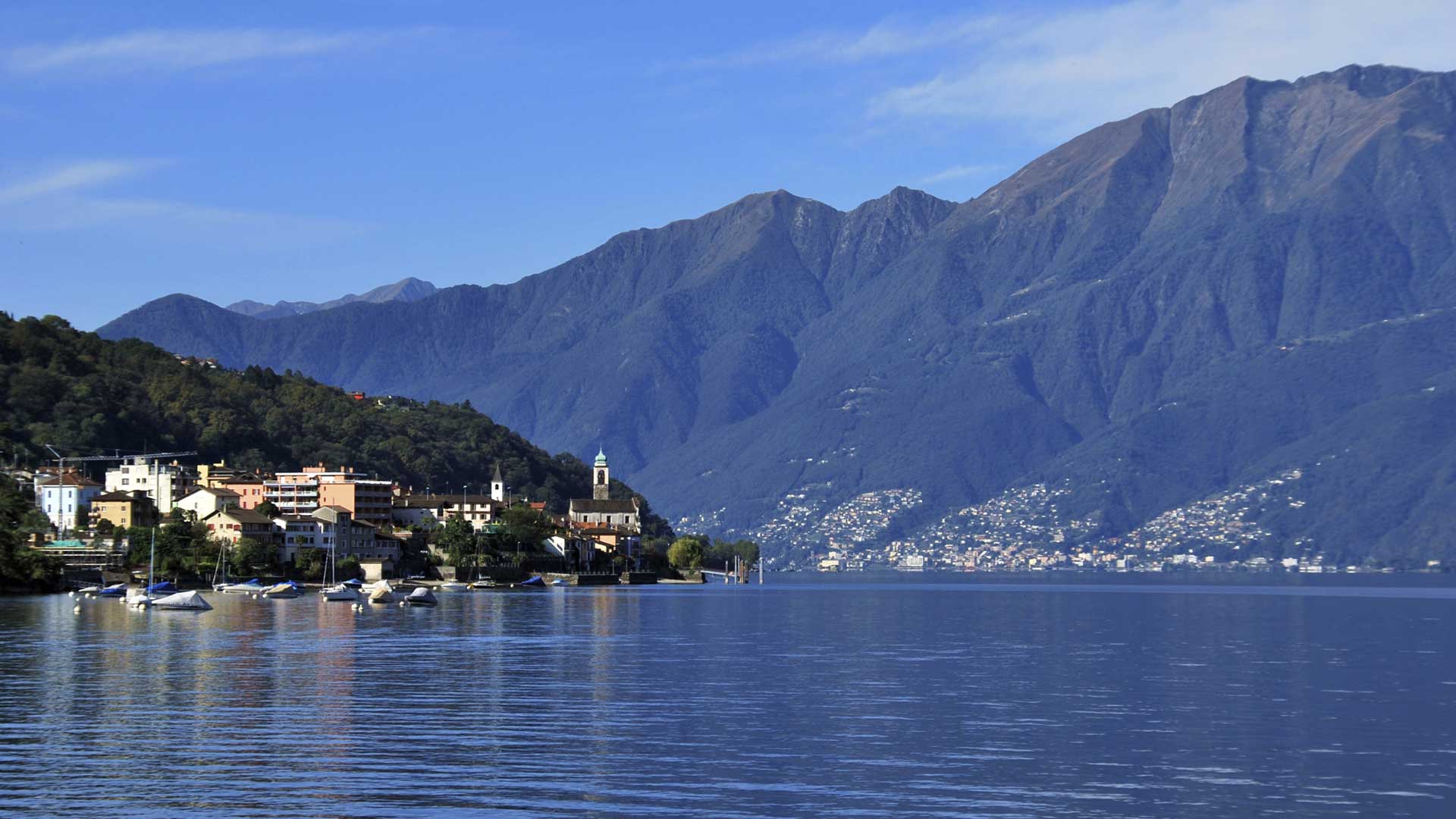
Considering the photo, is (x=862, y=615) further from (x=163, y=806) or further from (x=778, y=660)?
(x=163, y=806)

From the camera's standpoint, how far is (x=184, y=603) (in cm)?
12412

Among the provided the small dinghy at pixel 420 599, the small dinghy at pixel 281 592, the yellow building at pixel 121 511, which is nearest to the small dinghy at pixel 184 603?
the small dinghy at pixel 420 599

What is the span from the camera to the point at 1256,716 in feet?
184

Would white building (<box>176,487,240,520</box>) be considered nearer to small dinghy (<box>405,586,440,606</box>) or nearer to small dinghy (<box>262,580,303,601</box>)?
small dinghy (<box>262,580,303,601</box>)

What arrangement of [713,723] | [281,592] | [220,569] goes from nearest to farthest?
[713,723], [281,592], [220,569]

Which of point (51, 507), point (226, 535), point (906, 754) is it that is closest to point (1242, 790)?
point (906, 754)

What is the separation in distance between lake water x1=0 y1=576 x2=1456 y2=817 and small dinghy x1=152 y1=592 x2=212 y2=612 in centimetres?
2062

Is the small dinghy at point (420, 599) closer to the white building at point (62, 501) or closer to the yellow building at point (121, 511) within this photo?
the yellow building at point (121, 511)

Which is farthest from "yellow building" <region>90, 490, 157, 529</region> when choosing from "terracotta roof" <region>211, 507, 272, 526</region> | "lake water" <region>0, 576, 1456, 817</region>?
"lake water" <region>0, 576, 1456, 817</region>

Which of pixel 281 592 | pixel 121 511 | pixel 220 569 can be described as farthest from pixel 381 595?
pixel 121 511

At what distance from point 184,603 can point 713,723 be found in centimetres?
7918

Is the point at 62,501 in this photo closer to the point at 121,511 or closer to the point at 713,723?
the point at 121,511

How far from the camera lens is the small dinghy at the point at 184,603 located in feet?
407

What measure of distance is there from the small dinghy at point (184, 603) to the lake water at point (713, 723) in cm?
2062
